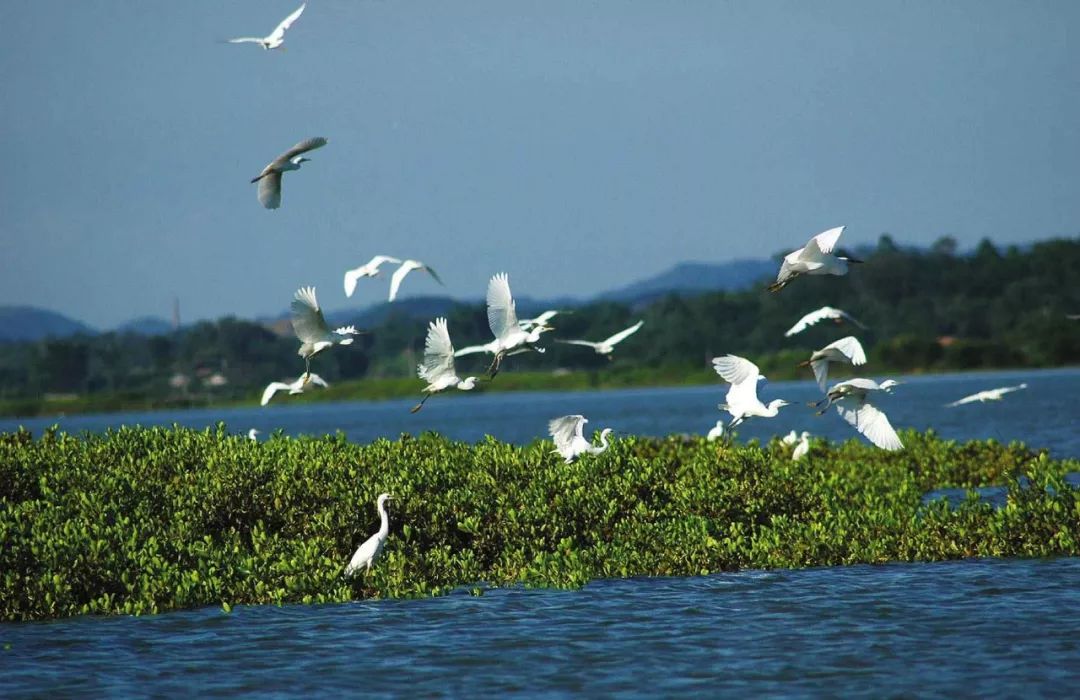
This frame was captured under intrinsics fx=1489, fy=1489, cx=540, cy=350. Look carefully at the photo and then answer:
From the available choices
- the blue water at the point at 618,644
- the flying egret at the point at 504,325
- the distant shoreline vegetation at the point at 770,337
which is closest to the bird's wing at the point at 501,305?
the flying egret at the point at 504,325

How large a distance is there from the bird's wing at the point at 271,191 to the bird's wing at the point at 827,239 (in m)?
8.36

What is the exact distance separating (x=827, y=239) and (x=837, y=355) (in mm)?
1484

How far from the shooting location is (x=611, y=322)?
630ft

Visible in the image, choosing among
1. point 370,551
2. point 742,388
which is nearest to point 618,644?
point 370,551

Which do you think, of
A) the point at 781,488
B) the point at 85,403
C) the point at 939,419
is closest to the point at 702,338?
the point at 85,403

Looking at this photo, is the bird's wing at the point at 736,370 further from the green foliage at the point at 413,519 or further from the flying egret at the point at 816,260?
the green foliage at the point at 413,519

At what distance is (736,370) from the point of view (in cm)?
1955

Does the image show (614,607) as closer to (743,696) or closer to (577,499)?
(577,499)

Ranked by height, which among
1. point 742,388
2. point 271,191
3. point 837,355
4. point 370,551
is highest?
point 271,191

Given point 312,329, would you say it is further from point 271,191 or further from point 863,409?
point 863,409

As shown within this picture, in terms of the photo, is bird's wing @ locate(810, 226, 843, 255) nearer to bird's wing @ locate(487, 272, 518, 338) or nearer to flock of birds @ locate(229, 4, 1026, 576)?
flock of birds @ locate(229, 4, 1026, 576)

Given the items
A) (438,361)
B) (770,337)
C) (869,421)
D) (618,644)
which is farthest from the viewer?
(770,337)

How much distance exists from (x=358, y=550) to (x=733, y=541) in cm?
510

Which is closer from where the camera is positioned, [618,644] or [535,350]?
[618,644]
